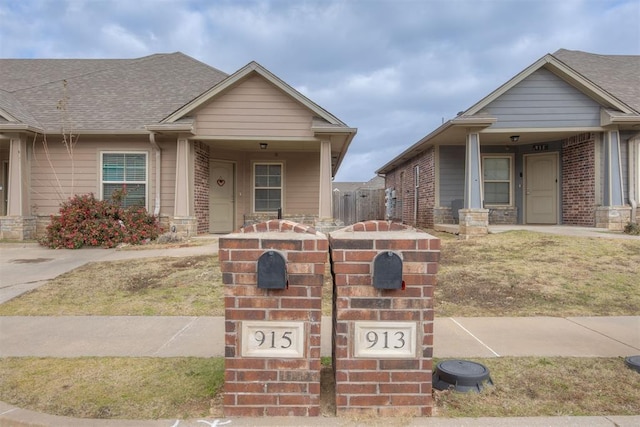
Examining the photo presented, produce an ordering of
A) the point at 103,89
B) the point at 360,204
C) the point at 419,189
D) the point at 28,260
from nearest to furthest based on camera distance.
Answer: the point at 28,260
the point at 103,89
the point at 419,189
the point at 360,204

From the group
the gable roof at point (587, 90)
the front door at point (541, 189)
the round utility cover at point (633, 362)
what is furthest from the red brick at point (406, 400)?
the front door at point (541, 189)

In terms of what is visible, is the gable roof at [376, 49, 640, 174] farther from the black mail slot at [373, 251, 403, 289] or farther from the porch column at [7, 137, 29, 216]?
the porch column at [7, 137, 29, 216]

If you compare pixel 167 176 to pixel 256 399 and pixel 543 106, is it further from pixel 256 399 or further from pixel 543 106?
pixel 543 106

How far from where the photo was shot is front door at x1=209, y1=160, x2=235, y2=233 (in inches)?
523

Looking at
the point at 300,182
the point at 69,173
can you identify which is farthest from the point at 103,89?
the point at 300,182

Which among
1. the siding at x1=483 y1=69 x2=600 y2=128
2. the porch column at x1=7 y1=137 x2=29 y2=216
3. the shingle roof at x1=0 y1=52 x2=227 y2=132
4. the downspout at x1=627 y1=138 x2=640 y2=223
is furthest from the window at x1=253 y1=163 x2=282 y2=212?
the downspout at x1=627 y1=138 x2=640 y2=223

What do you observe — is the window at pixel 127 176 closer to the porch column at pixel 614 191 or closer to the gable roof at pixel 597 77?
the gable roof at pixel 597 77

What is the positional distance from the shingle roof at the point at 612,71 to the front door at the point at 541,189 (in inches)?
97.4

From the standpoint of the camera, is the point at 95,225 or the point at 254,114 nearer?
the point at 95,225

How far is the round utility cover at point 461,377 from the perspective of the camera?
292cm

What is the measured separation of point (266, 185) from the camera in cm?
1388

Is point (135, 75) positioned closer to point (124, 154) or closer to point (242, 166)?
point (124, 154)

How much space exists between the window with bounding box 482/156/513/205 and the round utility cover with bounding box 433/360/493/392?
11.7 meters

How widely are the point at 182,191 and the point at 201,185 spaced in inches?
41.9
